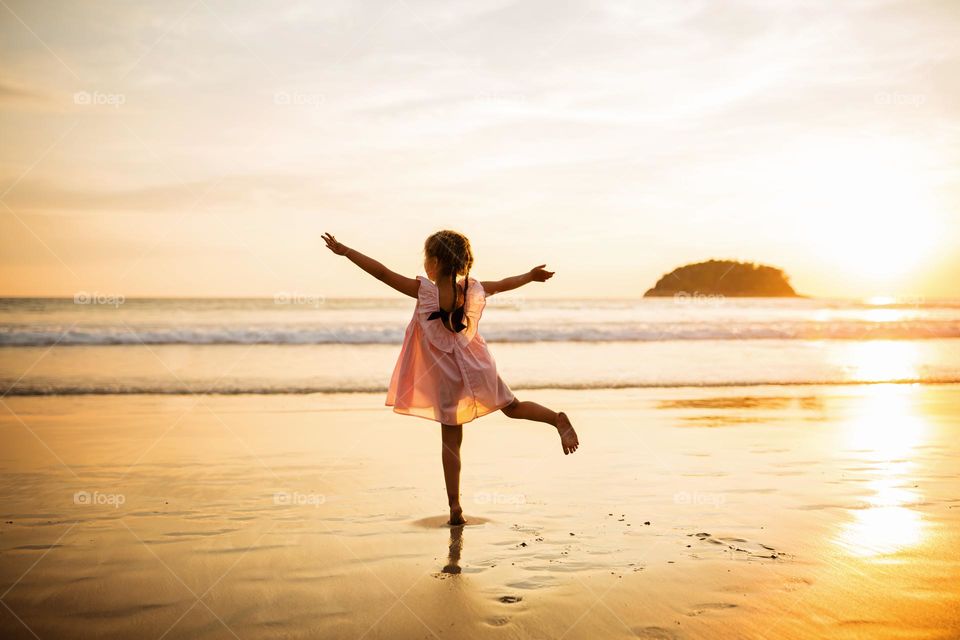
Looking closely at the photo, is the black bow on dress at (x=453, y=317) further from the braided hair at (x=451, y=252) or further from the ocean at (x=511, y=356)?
the ocean at (x=511, y=356)

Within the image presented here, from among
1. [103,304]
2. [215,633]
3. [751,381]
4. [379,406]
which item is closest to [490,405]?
[215,633]

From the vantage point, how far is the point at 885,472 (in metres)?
6.26

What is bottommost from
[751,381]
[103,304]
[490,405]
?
[751,381]

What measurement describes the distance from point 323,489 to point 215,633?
2.72m

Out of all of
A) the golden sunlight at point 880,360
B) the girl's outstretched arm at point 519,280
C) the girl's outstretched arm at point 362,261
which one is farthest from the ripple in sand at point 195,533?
the golden sunlight at point 880,360

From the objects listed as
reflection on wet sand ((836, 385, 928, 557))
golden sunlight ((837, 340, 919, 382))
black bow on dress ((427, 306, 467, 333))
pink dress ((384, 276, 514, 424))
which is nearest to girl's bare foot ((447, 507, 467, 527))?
pink dress ((384, 276, 514, 424))

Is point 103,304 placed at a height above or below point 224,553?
above

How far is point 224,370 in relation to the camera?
1527cm

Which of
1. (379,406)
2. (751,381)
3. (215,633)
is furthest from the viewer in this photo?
(751,381)

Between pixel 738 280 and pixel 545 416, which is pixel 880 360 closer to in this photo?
pixel 545 416

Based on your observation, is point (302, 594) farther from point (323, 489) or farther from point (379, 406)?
point (379, 406)

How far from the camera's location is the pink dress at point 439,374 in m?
5.05

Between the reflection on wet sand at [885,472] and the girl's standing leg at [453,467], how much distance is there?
2387mm

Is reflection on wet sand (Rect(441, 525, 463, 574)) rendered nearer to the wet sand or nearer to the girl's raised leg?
the wet sand
